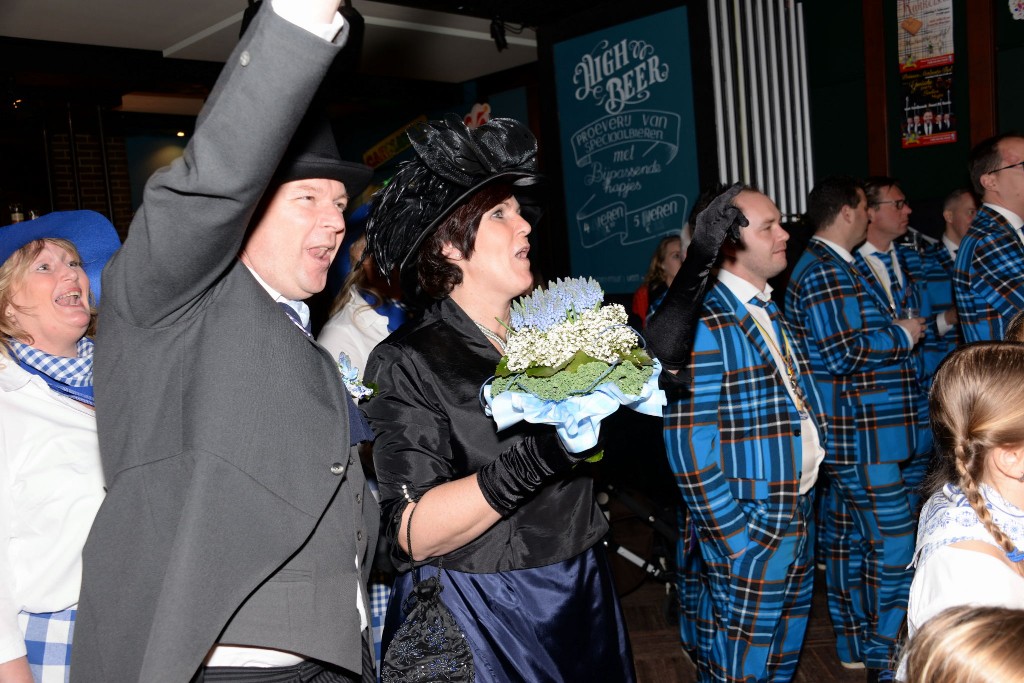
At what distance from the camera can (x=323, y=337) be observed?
3.21 meters

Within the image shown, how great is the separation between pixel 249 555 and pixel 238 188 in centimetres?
55

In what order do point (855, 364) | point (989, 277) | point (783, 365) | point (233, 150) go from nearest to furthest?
point (233, 150)
point (783, 365)
point (855, 364)
point (989, 277)

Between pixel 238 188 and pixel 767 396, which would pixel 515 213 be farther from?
pixel 767 396

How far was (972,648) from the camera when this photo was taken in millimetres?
1086

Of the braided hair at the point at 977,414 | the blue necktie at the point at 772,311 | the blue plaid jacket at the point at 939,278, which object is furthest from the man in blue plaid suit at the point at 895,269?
the braided hair at the point at 977,414

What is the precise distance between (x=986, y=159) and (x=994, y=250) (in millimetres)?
596

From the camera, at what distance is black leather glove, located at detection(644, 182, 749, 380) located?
2084mm

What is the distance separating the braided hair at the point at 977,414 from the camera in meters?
1.62

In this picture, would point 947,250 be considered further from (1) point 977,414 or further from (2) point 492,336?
(2) point 492,336

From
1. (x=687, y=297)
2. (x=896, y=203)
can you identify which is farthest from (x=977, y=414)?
(x=896, y=203)

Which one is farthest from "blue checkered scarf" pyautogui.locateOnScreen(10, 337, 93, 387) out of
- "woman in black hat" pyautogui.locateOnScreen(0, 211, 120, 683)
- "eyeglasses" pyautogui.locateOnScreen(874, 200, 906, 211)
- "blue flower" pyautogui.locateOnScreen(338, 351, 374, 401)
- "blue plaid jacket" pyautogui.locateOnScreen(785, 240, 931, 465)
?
"eyeglasses" pyautogui.locateOnScreen(874, 200, 906, 211)

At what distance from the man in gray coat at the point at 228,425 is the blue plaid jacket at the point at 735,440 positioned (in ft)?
5.29

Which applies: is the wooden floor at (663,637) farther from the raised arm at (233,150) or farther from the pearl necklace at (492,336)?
the raised arm at (233,150)

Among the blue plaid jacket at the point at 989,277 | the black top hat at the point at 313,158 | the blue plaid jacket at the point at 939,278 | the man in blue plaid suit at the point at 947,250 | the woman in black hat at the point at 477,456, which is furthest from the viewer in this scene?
the blue plaid jacket at the point at 939,278
